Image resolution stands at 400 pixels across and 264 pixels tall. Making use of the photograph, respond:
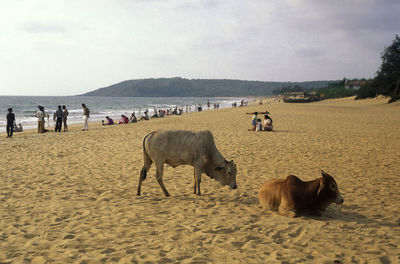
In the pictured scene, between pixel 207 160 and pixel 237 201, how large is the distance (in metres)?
1.24

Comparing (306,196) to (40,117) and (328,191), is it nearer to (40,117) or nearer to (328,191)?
(328,191)

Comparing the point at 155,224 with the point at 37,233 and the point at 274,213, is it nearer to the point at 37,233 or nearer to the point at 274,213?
the point at 37,233

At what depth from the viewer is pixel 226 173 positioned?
24.7 ft

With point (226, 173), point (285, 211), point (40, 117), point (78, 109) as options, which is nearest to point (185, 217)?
point (226, 173)

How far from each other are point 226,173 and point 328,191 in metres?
2.43

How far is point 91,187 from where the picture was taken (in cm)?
871

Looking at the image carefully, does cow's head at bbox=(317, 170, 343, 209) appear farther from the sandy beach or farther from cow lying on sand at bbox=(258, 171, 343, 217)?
the sandy beach

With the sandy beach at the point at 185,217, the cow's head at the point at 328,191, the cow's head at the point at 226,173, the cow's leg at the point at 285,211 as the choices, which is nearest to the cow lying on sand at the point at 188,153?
the cow's head at the point at 226,173

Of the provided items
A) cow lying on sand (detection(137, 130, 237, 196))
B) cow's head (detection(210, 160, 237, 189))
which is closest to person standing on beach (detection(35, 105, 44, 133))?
cow lying on sand (detection(137, 130, 237, 196))

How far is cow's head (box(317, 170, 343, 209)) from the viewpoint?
5.85 metres

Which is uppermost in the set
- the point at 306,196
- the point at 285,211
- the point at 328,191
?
the point at 328,191

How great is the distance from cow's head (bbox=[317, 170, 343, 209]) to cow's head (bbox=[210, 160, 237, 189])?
210 cm

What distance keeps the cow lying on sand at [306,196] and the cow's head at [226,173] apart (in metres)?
1.27

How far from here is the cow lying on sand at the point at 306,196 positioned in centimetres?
589
